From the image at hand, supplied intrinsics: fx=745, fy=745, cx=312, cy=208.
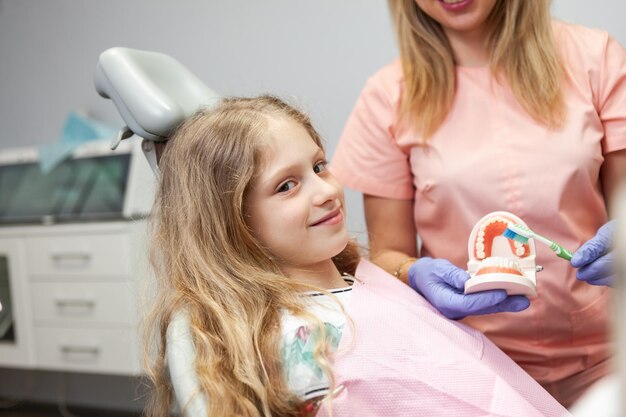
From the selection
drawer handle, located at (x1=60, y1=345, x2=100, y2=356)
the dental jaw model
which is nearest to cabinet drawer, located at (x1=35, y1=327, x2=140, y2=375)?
drawer handle, located at (x1=60, y1=345, x2=100, y2=356)

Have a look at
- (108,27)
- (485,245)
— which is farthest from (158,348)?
(108,27)

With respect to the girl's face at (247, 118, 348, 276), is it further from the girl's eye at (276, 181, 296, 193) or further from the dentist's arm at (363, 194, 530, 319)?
the dentist's arm at (363, 194, 530, 319)

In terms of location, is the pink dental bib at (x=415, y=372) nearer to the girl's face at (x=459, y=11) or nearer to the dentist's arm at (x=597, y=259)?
the dentist's arm at (x=597, y=259)

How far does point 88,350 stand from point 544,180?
6.07 ft

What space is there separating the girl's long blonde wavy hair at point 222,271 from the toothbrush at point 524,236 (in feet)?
1.03

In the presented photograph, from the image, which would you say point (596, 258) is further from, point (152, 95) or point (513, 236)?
point (152, 95)

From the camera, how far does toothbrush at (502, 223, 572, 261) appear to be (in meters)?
1.07

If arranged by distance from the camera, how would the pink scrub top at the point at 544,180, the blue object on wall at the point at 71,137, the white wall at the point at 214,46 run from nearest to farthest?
the pink scrub top at the point at 544,180 < the white wall at the point at 214,46 < the blue object on wall at the point at 71,137

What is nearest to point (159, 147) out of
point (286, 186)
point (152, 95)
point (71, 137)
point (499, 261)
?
point (152, 95)

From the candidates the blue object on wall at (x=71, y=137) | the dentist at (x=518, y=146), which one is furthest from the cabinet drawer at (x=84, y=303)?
the dentist at (x=518, y=146)

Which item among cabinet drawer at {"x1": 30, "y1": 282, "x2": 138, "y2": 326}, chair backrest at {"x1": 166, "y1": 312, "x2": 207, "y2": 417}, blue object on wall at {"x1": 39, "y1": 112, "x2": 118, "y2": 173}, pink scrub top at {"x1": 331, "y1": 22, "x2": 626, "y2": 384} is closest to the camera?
chair backrest at {"x1": 166, "y1": 312, "x2": 207, "y2": 417}

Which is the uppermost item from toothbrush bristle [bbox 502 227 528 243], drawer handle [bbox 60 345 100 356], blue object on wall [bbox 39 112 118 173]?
toothbrush bristle [bbox 502 227 528 243]

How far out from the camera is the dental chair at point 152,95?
3.72 ft

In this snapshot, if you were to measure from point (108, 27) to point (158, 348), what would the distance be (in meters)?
2.18
